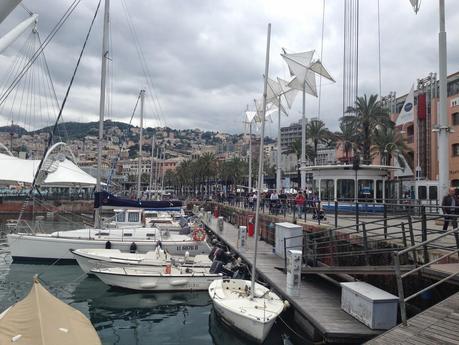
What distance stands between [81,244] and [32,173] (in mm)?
17250

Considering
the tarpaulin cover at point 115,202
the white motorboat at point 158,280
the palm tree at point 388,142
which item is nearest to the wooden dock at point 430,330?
the white motorboat at point 158,280

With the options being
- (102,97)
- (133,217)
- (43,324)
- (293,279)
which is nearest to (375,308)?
(293,279)

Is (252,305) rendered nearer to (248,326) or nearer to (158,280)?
(248,326)

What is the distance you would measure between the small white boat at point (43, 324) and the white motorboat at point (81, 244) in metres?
15.6

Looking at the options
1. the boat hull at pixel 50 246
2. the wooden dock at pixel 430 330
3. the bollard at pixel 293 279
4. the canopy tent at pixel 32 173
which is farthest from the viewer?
the canopy tent at pixel 32 173

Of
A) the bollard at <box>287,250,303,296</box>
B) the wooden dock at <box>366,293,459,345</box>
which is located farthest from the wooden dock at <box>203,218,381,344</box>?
the wooden dock at <box>366,293,459,345</box>

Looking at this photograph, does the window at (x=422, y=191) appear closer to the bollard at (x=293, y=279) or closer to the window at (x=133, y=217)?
the window at (x=133, y=217)

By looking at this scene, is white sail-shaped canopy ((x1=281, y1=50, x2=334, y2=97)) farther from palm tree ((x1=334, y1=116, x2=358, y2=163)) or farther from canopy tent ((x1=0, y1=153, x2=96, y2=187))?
canopy tent ((x1=0, y1=153, x2=96, y2=187))

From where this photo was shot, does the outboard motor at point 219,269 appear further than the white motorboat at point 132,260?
No

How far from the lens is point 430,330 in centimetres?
790

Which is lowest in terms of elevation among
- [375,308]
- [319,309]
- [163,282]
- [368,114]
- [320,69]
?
[163,282]

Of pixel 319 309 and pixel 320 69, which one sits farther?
pixel 320 69

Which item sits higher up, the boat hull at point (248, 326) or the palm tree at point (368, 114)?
the palm tree at point (368, 114)

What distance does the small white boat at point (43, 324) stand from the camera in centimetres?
803
